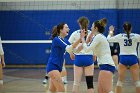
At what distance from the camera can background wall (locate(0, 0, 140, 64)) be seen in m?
17.7

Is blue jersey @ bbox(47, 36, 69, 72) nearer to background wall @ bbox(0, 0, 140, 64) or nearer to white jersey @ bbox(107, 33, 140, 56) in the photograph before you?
white jersey @ bbox(107, 33, 140, 56)

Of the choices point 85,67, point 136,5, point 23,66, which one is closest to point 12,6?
point 23,66

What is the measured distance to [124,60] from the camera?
829cm

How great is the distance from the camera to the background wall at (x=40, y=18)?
58.1ft

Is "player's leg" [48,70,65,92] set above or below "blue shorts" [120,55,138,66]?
below

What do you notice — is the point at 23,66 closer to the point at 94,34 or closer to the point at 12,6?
the point at 12,6

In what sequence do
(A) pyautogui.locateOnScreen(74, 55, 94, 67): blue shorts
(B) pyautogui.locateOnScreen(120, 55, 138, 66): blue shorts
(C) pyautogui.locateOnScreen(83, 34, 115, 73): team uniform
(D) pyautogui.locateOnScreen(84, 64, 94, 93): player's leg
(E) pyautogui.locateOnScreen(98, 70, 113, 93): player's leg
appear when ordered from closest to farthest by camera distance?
(E) pyautogui.locateOnScreen(98, 70, 113, 93): player's leg < (C) pyautogui.locateOnScreen(83, 34, 115, 73): team uniform < (D) pyautogui.locateOnScreen(84, 64, 94, 93): player's leg < (A) pyautogui.locateOnScreen(74, 55, 94, 67): blue shorts < (B) pyautogui.locateOnScreen(120, 55, 138, 66): blue shorts

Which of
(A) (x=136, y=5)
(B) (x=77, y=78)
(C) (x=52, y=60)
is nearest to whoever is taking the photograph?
(C) (x=52, y=60)

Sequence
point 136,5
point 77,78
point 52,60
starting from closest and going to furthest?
point 52,60, point 77,78, point 136,5

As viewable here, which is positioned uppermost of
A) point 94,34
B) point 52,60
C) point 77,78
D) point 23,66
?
point 94,34

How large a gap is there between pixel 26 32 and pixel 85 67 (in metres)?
10.6

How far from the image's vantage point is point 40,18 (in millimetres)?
18281

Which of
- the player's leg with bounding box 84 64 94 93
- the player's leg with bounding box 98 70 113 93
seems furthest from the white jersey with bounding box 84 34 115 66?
the player's leg with bounding box 84 64 94 93

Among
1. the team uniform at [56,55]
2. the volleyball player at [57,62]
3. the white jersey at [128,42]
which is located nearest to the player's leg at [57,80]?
the volleyball player at [57,62]
